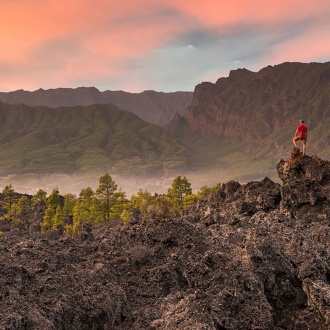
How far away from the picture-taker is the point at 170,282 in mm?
13648

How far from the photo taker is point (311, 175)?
103 feet

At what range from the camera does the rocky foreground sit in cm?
1035

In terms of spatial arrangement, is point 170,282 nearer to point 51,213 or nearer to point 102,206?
point 102,206

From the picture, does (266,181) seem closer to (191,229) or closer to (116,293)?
(191,229)

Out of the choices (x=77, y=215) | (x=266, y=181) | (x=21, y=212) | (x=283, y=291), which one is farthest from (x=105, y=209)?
(x=283, y=291)

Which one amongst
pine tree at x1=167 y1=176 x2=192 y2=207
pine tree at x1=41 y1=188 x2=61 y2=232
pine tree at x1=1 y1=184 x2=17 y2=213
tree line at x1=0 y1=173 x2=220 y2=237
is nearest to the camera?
tree line at x1=0 y1=173 x2=220 y2=237

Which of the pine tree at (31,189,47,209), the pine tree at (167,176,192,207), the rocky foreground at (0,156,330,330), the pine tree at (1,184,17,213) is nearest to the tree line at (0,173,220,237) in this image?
the pine tree at (167,176,192,207)

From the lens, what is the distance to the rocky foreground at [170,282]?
34.0ft

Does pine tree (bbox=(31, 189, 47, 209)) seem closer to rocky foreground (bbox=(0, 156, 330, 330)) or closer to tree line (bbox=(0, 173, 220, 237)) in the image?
tree line (bbox=(0, 173, 220, 237))

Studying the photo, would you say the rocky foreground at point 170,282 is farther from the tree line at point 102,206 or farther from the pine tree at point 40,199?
the pine tree at point 40,199

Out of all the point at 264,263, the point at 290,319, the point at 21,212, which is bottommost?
the point at 21,212

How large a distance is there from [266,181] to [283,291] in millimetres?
25699

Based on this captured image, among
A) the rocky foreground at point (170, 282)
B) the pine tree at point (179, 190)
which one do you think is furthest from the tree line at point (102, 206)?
the rocky foreground at point (170, 282)

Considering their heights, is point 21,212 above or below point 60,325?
below
